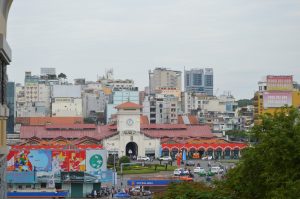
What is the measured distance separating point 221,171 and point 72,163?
590 inches

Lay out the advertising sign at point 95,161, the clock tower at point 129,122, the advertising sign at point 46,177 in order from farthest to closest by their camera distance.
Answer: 1. the clock tower at point 129,122
2. the advertising sign at point 95,161
3. the advertising sign at point 46,177

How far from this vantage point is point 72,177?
42.0 meters

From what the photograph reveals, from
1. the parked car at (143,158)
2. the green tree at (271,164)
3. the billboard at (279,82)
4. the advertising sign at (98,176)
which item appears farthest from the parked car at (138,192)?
the billboard at (279,82)

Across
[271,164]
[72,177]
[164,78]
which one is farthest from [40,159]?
[164,78]

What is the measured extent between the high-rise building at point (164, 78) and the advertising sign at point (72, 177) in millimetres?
117710

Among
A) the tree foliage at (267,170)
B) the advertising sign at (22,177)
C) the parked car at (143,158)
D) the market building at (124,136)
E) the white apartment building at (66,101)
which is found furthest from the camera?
the white apartment building at (66,101)

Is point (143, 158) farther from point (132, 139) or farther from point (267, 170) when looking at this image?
point (267, 170)

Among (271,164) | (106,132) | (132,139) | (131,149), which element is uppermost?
(106,132)

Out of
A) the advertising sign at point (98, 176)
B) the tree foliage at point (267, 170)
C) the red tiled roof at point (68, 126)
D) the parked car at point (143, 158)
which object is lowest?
the parked car at point (143, 158)

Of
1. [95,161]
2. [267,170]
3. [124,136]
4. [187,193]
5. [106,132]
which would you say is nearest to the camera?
[187,193]

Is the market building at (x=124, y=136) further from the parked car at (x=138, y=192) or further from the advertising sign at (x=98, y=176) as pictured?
the parked car at (x=138, y=192)

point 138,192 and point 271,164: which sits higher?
point 271,164

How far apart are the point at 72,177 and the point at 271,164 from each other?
75.1 feet

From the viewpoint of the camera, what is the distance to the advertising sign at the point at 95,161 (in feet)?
142
